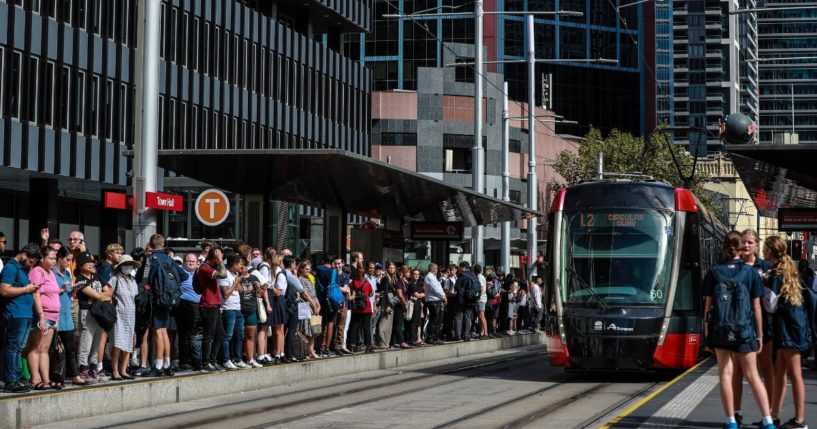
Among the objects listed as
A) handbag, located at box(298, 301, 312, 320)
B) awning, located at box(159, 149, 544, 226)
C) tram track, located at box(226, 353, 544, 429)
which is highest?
awning, located at box(159, 149, 544, 226)

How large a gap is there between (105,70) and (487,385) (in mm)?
26838

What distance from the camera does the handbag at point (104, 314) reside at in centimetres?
1619

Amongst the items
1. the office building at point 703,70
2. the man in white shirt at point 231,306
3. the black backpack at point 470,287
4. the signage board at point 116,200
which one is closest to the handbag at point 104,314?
the signage board at point 116,200

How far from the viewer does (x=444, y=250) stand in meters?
36.2

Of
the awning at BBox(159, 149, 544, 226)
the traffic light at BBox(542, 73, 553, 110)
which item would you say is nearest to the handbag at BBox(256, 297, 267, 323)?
the awning at BBox(159, 149, 544, 226)

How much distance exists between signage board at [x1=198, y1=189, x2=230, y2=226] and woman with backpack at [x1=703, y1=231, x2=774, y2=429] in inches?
372

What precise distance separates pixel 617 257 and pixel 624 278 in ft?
1.08

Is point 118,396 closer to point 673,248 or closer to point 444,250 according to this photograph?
point 673,248

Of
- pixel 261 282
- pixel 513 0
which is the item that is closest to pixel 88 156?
pixel 261 282

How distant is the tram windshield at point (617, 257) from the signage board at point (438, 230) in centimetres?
1236

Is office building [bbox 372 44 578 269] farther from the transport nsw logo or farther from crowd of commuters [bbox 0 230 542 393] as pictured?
the transport nsw logo

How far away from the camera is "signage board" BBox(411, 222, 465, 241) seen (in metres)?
34.0

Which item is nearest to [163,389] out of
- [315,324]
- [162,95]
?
[315,324]

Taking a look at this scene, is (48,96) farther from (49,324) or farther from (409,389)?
(49,324)
